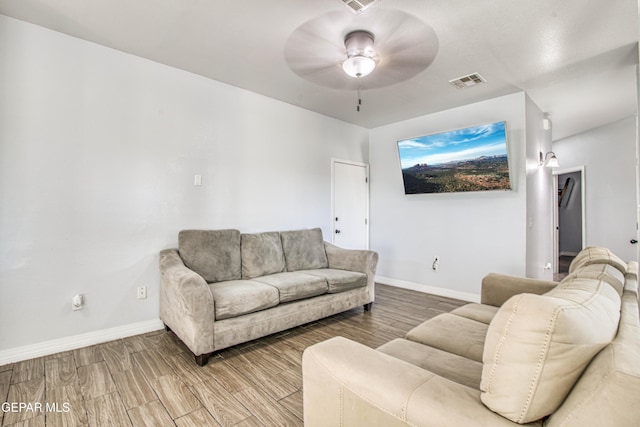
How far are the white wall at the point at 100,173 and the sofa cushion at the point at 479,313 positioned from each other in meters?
2.47

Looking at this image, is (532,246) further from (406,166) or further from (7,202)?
(7,202)

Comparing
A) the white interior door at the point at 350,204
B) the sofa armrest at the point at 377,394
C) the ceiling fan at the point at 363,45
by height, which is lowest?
the sofa armrest at the point at 377,394

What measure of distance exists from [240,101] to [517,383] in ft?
11.9

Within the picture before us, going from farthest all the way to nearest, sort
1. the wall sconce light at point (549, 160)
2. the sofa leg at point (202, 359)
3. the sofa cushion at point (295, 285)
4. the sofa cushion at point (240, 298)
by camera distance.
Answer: the wall sconce light at point (549, 160), the sofa cushion at point (295, 285), the sofa cushion at point (240, 298), the sofa leg at point (202, 359)

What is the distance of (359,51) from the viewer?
2.46 meters

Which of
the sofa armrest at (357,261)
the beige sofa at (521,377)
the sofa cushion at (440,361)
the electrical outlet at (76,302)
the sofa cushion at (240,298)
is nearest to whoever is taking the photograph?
the beige sofa at (521,377)

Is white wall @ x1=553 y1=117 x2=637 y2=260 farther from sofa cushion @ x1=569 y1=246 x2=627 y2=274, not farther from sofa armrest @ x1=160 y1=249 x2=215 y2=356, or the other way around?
sofa armrest @ x1=160 y1=249 x2=215 y2=356

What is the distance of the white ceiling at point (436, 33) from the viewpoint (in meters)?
2.13

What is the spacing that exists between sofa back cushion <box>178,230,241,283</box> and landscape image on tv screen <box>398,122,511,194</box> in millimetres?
2672

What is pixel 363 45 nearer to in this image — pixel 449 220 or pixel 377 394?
pixel 377 394

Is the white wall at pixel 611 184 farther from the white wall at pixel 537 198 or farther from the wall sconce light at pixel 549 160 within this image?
the wall sconce light at pixel 549 160

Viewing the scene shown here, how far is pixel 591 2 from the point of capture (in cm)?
203

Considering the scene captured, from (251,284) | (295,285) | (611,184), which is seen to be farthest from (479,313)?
(611,184)

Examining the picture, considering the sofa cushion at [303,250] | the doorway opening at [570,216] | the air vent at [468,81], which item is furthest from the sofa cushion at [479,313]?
the doorway opening at [570,216]
